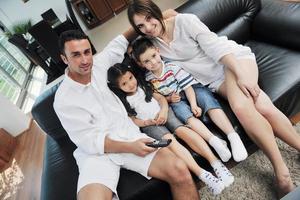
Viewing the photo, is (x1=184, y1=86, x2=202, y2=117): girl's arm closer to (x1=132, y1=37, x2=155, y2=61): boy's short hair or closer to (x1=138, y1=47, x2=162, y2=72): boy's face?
(x1=138, y1=47, x2=162, y2=72): boy's face

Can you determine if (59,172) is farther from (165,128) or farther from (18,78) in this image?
(18,78)

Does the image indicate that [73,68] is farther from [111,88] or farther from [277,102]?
[277,102]

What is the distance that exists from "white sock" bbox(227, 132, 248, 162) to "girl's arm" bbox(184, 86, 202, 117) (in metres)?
0.22

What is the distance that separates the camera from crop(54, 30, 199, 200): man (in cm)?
123

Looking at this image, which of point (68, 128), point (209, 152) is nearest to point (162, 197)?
point (209, 152)

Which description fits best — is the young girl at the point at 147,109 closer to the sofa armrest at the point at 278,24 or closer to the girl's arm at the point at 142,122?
the girl's arm at the point at 142,122

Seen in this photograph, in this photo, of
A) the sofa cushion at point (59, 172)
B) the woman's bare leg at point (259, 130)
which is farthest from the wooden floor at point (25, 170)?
the woman's bare leg at point (259, 130)

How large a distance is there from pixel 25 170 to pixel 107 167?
187 cm

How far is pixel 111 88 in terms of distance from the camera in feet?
5.07

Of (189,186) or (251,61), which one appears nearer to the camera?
(189,186)

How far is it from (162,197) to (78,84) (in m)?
0.80

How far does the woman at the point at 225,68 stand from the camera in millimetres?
1228

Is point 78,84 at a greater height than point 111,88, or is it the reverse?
point 78,84

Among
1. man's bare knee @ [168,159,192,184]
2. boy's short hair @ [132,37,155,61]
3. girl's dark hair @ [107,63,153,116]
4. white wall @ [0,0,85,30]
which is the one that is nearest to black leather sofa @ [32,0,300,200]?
man's bare knee @ [168,159,192,184]
